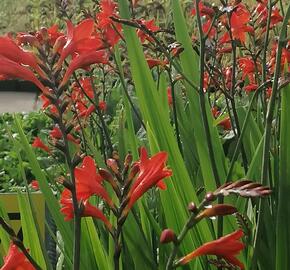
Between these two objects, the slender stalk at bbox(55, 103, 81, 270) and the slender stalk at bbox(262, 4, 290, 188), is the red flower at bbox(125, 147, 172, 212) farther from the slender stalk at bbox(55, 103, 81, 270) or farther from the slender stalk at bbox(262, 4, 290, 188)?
the slender stalk at bbox(262, 4, 290, 188)

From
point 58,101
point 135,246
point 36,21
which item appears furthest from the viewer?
point 36,21

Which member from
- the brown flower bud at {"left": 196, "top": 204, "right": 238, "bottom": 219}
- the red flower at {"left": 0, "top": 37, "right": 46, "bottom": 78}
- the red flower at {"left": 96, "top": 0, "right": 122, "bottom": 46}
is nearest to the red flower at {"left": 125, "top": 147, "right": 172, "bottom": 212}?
the brown flower bud at {"left": 196, "top": 204, "right": 238, "bottom": 219}

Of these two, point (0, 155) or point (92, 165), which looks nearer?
point (92, 165)

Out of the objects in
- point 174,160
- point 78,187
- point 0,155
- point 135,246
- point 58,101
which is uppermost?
point 58,101

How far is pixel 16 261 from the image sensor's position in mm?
891

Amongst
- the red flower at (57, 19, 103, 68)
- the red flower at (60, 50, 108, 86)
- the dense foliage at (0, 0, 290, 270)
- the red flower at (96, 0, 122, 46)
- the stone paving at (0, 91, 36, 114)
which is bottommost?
the stone paving at (0, 91, 36, 114)

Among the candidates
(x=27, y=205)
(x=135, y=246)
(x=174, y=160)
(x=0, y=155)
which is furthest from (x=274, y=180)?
(x=0, y=155)

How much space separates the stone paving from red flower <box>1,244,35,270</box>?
656 centimetres

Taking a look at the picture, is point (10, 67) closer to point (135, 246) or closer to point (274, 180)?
point (135, 246)

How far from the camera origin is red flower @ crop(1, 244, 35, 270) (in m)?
0.88

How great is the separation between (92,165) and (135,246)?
394mm

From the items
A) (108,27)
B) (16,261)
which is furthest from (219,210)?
(108,27)

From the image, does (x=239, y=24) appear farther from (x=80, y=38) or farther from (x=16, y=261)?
(x=16, y=261)

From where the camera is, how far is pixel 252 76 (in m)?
2.33
